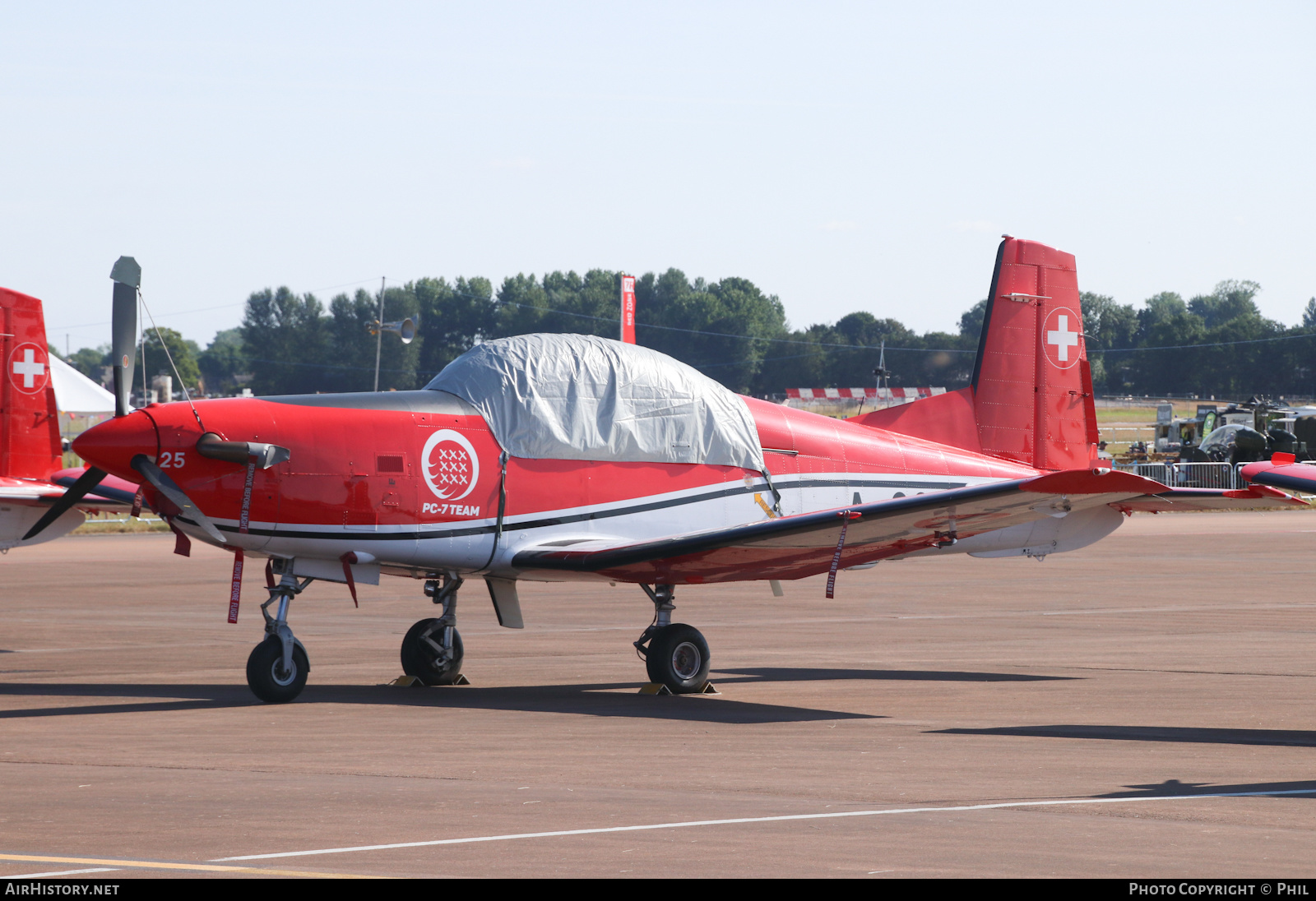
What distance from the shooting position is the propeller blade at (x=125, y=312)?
13375 mm

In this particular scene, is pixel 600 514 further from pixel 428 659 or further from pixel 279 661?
pixel 279 661

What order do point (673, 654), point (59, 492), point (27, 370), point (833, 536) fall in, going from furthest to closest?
1. point (27, 370)
2. point (59, 492)
3. point (673, 654)
4. point (833, 536)

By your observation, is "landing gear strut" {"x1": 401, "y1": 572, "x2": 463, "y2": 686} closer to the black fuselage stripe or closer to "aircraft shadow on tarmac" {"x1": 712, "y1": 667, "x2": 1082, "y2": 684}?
the black fuselage stripe

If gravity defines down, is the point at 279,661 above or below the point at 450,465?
below

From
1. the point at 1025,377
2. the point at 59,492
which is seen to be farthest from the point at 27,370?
the point at 1025,377

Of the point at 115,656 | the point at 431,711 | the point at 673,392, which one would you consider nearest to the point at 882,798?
the point at 431,711

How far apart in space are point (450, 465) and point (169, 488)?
247 centimetres

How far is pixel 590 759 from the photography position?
10234 mm

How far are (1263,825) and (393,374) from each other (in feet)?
464

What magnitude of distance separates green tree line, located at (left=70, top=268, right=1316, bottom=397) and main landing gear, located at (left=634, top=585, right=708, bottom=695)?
116126mm

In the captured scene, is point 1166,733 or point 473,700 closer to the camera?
point 1166,733

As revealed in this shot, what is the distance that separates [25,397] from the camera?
20406 millimetres

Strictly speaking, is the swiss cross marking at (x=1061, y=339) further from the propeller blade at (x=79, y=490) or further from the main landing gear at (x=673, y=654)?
the propeller blade at (x=79, y=490)

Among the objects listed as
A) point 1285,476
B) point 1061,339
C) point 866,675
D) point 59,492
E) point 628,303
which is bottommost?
point 866,675
